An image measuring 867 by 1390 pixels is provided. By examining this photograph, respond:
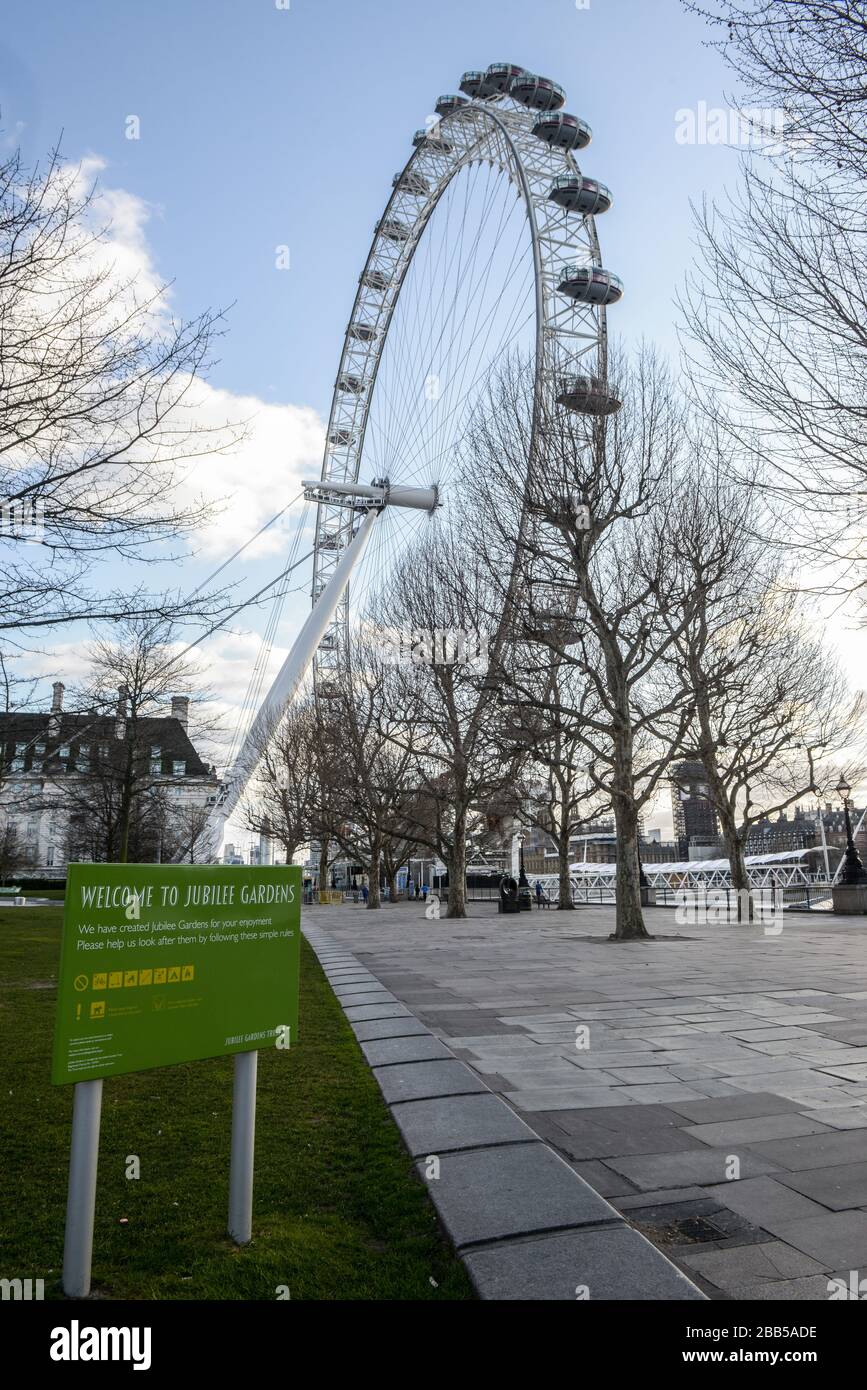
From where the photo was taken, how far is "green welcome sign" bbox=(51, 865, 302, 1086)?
3.03 metres

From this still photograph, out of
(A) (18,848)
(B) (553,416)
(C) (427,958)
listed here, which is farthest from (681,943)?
(A) (18,848)

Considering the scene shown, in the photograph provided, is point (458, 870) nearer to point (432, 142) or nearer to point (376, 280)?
point (432, 142)

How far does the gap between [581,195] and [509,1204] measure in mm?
30262

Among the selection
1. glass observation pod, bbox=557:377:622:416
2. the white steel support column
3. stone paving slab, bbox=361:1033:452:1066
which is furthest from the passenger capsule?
stone paving slab, bbox=361:1033:452:1066

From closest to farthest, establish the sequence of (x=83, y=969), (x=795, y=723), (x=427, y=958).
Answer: (x=83, y=969) < (x=427, y=958) < (x=795, y=723)

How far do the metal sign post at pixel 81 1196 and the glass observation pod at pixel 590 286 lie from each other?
90.6 ft

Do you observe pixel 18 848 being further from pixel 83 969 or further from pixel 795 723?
pixel 83 969

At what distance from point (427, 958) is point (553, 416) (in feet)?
33.7

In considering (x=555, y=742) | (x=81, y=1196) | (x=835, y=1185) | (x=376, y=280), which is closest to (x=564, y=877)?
(x=555, y=742)

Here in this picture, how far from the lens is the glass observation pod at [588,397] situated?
17859 millimetres

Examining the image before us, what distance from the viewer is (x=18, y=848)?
61.8 metres

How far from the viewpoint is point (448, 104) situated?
35.4 metres

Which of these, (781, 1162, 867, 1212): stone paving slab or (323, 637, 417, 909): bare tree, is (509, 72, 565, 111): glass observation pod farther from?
(781, 1162, 867, 1212): stone paving slab

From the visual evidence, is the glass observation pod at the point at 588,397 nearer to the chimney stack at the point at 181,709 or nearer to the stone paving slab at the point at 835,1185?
the chimney stack at the point at 181,709
